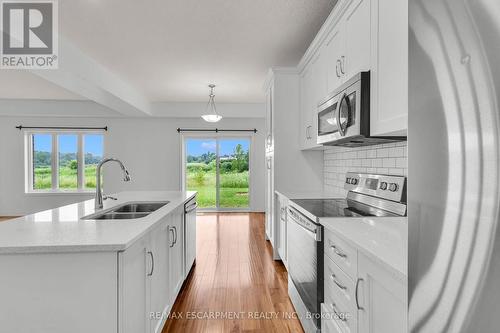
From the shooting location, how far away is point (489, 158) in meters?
0.39

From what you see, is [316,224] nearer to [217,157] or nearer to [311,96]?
[311,96]

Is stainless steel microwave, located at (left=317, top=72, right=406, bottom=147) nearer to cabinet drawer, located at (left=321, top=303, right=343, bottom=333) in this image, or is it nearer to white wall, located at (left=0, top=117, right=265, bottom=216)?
cabinet drawer, located at (left=321, top=303, right=343, bottom=333)

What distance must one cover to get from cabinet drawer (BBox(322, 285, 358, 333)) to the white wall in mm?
5127

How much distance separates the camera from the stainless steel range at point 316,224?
1.59 meters

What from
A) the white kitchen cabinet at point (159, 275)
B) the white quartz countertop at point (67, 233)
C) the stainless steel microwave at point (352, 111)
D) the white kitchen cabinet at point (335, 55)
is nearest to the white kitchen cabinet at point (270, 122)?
the white kitchen cabinet at point (335, 55)

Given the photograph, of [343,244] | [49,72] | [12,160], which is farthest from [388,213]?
[12,160]

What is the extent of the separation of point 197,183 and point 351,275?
5742mm

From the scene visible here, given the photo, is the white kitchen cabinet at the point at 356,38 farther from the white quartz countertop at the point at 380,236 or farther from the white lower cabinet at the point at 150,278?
the white lower cabinet at the point at 150,278

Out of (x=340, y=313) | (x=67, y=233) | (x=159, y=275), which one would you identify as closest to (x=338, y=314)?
(x=340, y=313)

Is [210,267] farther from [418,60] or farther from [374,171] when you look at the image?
[418,60]

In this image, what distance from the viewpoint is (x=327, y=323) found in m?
1.48

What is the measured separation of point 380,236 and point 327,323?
64 centimetres

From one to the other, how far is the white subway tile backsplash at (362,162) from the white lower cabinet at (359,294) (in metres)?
0.83

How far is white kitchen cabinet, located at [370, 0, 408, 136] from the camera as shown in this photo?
50.0 inches
